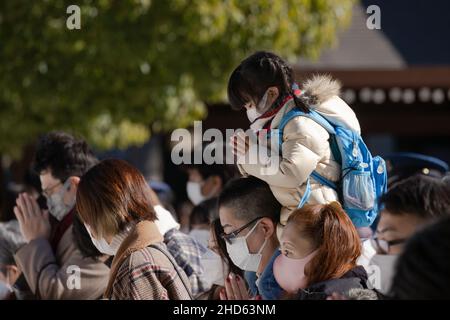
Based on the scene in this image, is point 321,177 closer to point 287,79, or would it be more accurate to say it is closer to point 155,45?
point 287,79

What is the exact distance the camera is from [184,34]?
12.1m

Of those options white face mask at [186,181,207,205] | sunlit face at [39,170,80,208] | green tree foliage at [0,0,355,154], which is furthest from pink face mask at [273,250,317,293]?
green tree foliage at [0,0,355,154]

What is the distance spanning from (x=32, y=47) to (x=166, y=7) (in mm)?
1732

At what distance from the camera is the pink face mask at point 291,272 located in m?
3.66

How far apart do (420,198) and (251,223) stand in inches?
32.5

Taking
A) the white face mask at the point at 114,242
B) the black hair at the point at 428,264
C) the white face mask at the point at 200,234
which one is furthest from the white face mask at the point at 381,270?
the black hair at the point at 428,264

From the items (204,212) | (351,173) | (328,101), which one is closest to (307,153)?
(351,173)

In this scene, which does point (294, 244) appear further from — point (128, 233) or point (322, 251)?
point (128, 233)

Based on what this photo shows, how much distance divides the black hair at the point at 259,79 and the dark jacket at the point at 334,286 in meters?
0.82

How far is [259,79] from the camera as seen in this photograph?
4.14 meters

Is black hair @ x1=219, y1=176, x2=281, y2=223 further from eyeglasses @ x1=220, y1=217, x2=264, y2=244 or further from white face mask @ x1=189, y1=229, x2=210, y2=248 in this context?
white face mask @ x1=189, y1=229, x2=210, y2=248

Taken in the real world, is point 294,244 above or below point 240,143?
below

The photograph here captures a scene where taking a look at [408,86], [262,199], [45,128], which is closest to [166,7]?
[45,128]

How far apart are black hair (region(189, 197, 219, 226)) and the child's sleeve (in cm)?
275
